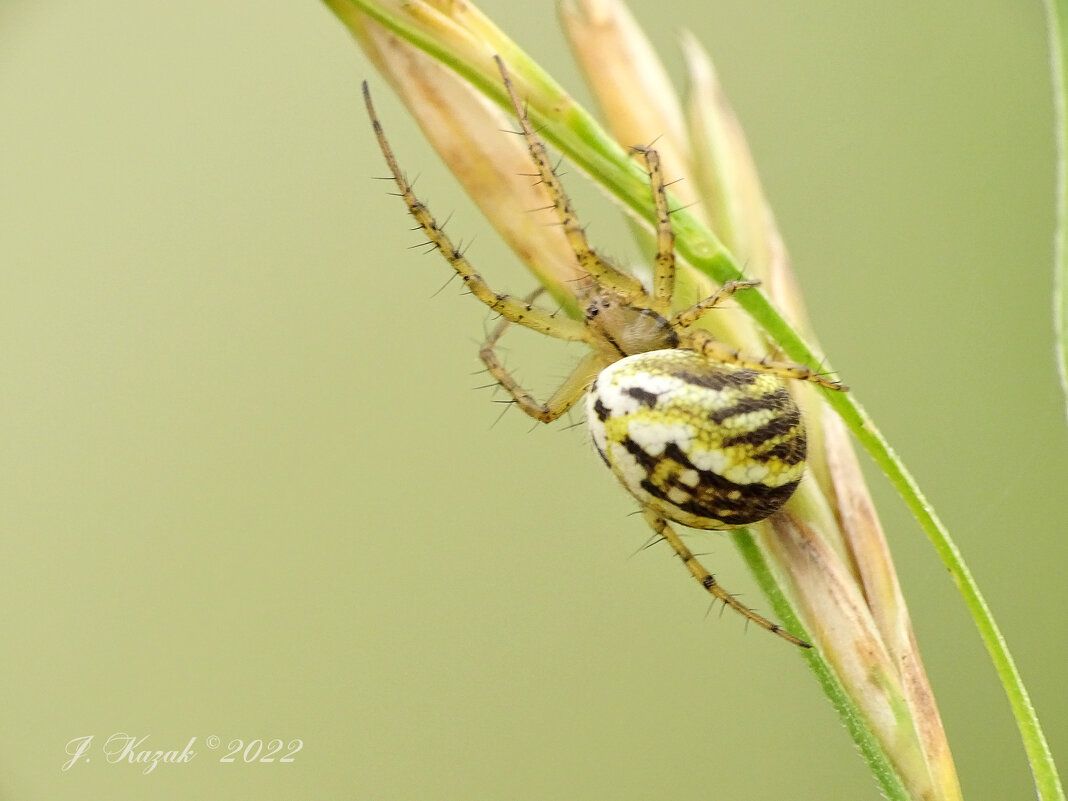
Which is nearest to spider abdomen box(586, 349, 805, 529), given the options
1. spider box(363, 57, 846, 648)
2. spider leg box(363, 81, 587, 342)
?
spider box(363, 57, 846, 648)

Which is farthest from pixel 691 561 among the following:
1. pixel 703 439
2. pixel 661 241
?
pixel 661 241

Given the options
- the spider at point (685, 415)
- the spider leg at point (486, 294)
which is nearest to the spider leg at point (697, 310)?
the spider at point (685, 415)

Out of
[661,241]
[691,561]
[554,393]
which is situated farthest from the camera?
[554,393]

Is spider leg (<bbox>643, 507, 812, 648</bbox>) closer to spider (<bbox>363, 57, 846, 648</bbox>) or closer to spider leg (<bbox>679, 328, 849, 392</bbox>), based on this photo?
spider (<bbox>363, 57, 846, 648</bbox>)

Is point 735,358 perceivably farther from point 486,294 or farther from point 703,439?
point 486,294

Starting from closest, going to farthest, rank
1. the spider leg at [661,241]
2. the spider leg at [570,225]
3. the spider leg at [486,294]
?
1. the spider leg at [661,241]
2. the spider leg at [570,225]
3. the spider leg at [486,294]

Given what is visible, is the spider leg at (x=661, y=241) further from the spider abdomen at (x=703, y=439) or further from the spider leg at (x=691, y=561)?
the spider leg at (x=691, y=561)
